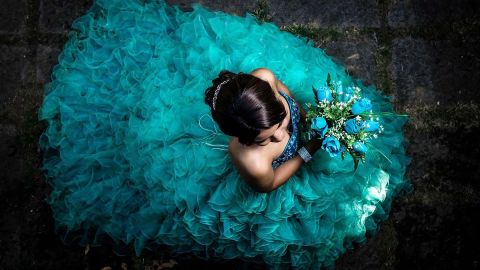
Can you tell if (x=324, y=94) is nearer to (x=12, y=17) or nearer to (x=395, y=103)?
(x=395, y=103)

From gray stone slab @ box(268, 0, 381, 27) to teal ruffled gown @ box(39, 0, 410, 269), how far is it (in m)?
0.51

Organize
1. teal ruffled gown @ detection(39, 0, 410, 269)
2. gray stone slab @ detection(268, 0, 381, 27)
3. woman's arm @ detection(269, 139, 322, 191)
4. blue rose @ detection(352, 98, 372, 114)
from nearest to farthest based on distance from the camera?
blue rose @ detection(352, 98, 372, 114)
woman's arm @ detection(269, 139, 322, 191)
teal ruffled gown @ detection(39, 0, 410, 269)
gray stone slab @ detection(268, 0, 381, 27)

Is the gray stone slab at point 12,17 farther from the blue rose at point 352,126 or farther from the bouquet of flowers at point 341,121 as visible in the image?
the blue rose at point 352,126

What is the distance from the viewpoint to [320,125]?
254cm

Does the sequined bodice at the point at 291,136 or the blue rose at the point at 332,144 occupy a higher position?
the blue rose at the point at 332,144

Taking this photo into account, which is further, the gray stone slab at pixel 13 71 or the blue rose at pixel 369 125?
the gray stone slab at pixel 13 71

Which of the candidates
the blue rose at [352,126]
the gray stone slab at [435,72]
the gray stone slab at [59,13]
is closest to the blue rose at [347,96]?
the blue rose at [352,126]

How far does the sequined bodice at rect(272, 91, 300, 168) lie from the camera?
9.15ft

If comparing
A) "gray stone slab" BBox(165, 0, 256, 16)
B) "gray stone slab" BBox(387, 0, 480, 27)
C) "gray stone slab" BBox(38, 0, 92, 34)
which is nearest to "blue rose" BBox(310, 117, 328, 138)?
"gray stone slab" BBox(165, 0, 256, 16)

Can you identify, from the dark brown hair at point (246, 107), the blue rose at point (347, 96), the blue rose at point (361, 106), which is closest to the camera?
the dark brown hair at point (246, 107)

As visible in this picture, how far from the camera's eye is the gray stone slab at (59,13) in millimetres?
4145

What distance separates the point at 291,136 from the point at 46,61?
2541mm

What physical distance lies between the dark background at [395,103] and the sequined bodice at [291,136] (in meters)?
1.38

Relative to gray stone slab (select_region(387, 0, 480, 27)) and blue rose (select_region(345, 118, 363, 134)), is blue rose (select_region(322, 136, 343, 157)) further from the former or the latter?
gray stone slab (select_region(387, 0, 480, 27))
